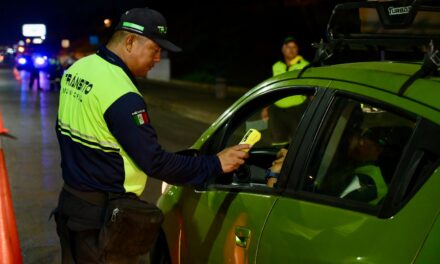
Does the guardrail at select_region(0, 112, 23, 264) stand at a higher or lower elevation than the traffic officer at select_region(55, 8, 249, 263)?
lower

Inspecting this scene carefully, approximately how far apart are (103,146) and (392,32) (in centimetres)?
142

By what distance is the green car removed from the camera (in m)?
2.14

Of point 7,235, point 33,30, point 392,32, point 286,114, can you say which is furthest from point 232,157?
point 33,30

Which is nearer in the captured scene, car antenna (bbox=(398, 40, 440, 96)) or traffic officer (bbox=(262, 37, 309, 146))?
car antenna (bbox=(398, 40, 440, 96))

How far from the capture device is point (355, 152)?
2736 millimetres

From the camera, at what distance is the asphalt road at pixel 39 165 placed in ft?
19.6

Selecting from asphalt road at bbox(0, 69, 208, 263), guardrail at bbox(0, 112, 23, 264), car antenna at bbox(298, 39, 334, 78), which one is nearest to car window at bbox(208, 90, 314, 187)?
car antenna at bbox(298, 39, 334, 78)

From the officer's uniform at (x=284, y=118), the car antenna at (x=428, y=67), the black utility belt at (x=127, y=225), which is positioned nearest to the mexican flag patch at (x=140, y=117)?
the black utility belt at (x=127, y=225)

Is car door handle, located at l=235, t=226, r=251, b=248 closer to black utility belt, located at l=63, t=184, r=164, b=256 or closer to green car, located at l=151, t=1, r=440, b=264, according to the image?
green car, located at l=151, t=1, r=440, b=264

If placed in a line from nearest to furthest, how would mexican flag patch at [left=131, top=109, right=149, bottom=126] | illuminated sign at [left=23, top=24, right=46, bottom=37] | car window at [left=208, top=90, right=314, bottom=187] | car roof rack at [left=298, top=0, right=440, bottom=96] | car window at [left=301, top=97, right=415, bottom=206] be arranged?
1. car roof rack at [left=298, top=0, right=440, bottom=96]
2. car window at [left=301, top=97, right=415, bottom=206]
3. mexican flag patch at [left=131, top=109, right=149, bottom=126]
4. car window at [left=208, top=90, right=314, bottom=187]
5. illuminated sign at [left=23, top=24, right=46, bottom=37]

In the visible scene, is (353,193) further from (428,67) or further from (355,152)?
(428,67)

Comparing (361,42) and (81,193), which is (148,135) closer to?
(81,193)

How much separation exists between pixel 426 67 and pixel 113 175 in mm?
1377

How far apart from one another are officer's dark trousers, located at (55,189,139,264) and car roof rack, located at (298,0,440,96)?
1147 millimetres
